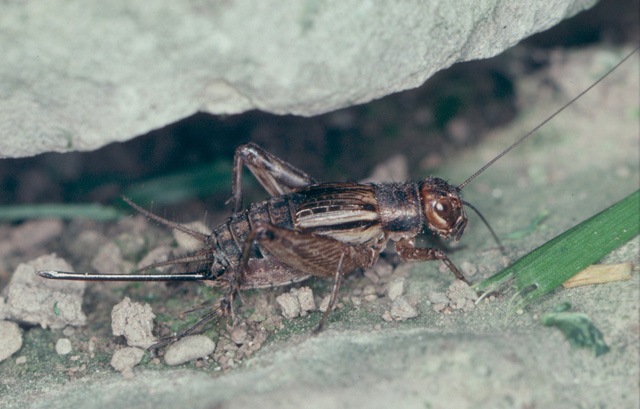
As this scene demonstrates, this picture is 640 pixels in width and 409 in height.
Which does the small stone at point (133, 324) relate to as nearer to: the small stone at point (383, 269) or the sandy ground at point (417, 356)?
the sandy ground at point (417, 356)

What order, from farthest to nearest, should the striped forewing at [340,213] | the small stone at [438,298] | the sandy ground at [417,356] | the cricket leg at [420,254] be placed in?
the striped forewing at [340,213], the cricket leg at [420,254], the small stone at [438,298], the sandy ground at [417,356]

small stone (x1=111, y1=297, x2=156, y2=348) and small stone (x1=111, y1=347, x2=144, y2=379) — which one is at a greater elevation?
small stone (x1=111, y1=297, x2=156, y2=348)

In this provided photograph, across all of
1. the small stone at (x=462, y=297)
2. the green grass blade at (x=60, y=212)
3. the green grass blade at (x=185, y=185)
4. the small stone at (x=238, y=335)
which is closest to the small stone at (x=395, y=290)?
the small stone at (x=462, y=297)

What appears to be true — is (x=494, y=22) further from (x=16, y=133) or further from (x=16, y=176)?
(x=16, y=176)

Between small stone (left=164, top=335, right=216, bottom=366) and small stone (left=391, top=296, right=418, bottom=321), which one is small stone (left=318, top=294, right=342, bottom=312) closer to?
small stone (left=391, top=296, right=418, bottom=321)

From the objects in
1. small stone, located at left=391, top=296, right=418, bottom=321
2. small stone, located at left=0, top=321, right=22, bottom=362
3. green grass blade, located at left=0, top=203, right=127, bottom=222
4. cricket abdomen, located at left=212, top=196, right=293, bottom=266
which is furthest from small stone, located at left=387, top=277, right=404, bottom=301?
small stone, located at left=0, top=321, right=22, bottom=362

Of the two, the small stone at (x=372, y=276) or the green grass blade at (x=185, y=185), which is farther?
the green grass blade at (x=185, y=185)

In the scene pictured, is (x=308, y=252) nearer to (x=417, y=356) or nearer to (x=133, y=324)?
(x=417, y=356)
